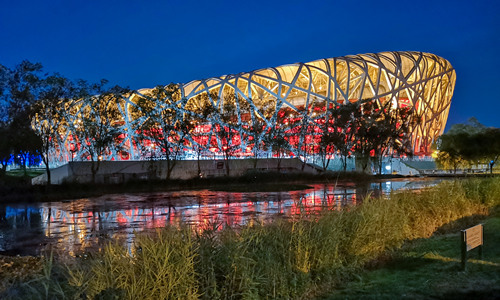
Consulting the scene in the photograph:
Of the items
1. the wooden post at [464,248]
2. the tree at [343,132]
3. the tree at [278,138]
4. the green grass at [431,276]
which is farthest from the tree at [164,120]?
the wooden post at [464,248]

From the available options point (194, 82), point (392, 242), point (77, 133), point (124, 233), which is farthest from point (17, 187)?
point (194, 82)

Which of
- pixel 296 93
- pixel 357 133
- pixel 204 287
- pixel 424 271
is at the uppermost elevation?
pixel 296 93

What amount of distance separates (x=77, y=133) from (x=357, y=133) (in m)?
25.6

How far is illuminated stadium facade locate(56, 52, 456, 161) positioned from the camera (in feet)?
166

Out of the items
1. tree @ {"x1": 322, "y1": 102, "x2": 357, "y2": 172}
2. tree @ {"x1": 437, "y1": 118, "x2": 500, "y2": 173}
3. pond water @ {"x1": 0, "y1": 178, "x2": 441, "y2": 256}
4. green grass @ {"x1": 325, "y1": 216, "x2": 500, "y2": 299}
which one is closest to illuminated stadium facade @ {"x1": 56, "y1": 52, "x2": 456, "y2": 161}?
tree @ {"x1": 322, "y1": 102, "x2": 357, "y2": 172}

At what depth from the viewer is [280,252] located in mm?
5977

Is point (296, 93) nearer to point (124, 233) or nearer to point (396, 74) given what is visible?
point (396, 74)

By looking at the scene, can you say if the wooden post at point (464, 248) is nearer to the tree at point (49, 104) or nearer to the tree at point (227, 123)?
the tree at point (49, 104)

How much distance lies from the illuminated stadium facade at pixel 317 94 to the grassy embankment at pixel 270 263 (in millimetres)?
36099

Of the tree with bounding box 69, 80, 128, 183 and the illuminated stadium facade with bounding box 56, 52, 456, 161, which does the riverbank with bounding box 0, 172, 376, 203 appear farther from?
the illuminated stadium facade with bounding box 56, 52, 456, 161

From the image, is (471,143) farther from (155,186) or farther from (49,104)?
(49,104)

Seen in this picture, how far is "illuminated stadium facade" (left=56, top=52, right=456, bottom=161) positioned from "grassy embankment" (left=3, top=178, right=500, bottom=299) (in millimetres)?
36099

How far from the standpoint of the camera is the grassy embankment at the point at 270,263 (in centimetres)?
436

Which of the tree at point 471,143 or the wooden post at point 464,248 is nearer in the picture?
the wooden post at point 464,248
